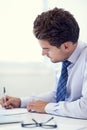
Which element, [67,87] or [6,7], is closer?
[67,87]

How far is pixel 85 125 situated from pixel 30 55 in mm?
1596

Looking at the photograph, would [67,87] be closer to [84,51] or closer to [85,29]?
[84,51]

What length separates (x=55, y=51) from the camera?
4.93 ft

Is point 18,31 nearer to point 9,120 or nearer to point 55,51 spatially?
point 55,51

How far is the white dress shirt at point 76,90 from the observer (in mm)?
1301

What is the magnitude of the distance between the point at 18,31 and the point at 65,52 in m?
1.15

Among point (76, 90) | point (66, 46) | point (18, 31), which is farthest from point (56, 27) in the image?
point (18, 31)

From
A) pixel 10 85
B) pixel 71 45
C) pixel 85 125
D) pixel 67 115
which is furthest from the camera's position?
pixel 10 85

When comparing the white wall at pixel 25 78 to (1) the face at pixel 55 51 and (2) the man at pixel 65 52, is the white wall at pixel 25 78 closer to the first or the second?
(2) the man at pixel 65 52

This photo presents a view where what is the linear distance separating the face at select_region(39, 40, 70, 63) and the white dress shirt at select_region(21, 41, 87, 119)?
0.04m

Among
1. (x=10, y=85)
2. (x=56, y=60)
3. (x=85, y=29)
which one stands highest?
(x=85, y=29)

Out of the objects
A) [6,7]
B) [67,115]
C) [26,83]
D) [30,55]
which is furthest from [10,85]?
[67,115]

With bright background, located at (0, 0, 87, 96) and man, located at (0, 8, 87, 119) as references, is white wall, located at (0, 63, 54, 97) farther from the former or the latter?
man, located at (0, 8, 87, 119)

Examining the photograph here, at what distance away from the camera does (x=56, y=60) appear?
5.02ft
